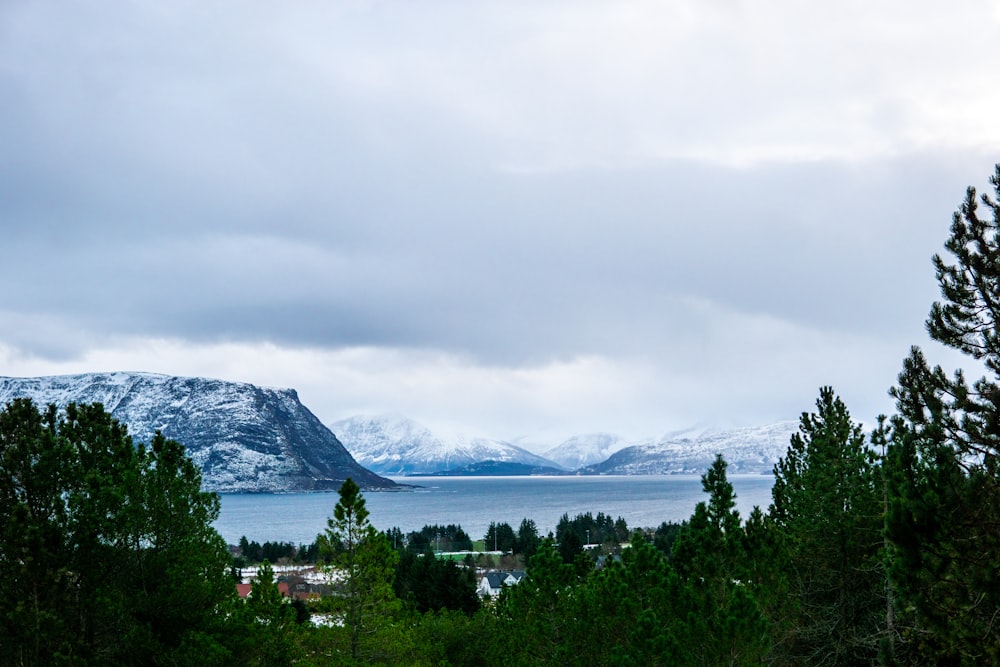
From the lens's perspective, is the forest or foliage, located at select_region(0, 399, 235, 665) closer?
the forest

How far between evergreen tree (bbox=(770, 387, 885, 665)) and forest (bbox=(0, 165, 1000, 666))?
8cm

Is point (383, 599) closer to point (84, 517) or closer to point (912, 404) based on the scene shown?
point (84, 517)

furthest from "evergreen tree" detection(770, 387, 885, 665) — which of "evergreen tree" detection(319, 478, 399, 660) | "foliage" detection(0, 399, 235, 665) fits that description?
"foliage" detection(0, 399, 235, 665)

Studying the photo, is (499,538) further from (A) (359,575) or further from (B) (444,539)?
(A) (359,575)

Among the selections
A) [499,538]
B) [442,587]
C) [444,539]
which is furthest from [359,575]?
[444,539]

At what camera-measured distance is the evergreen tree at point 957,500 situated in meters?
10.0

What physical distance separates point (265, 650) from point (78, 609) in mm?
4426

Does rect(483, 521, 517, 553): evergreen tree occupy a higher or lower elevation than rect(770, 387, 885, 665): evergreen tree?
lower

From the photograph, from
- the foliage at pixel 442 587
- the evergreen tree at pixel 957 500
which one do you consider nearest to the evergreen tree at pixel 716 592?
the evergreen tree at pixel 957 500

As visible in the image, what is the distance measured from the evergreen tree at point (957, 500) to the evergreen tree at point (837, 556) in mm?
11609

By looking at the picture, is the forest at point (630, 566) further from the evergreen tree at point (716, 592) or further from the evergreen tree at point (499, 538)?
the evergreen tree at point (499, 538)

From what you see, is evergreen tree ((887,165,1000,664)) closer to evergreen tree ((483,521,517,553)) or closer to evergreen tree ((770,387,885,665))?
evergreen tree ((770,387,885,665))

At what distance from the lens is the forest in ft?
34.1

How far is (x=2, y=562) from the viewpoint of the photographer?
1642 centimetres
